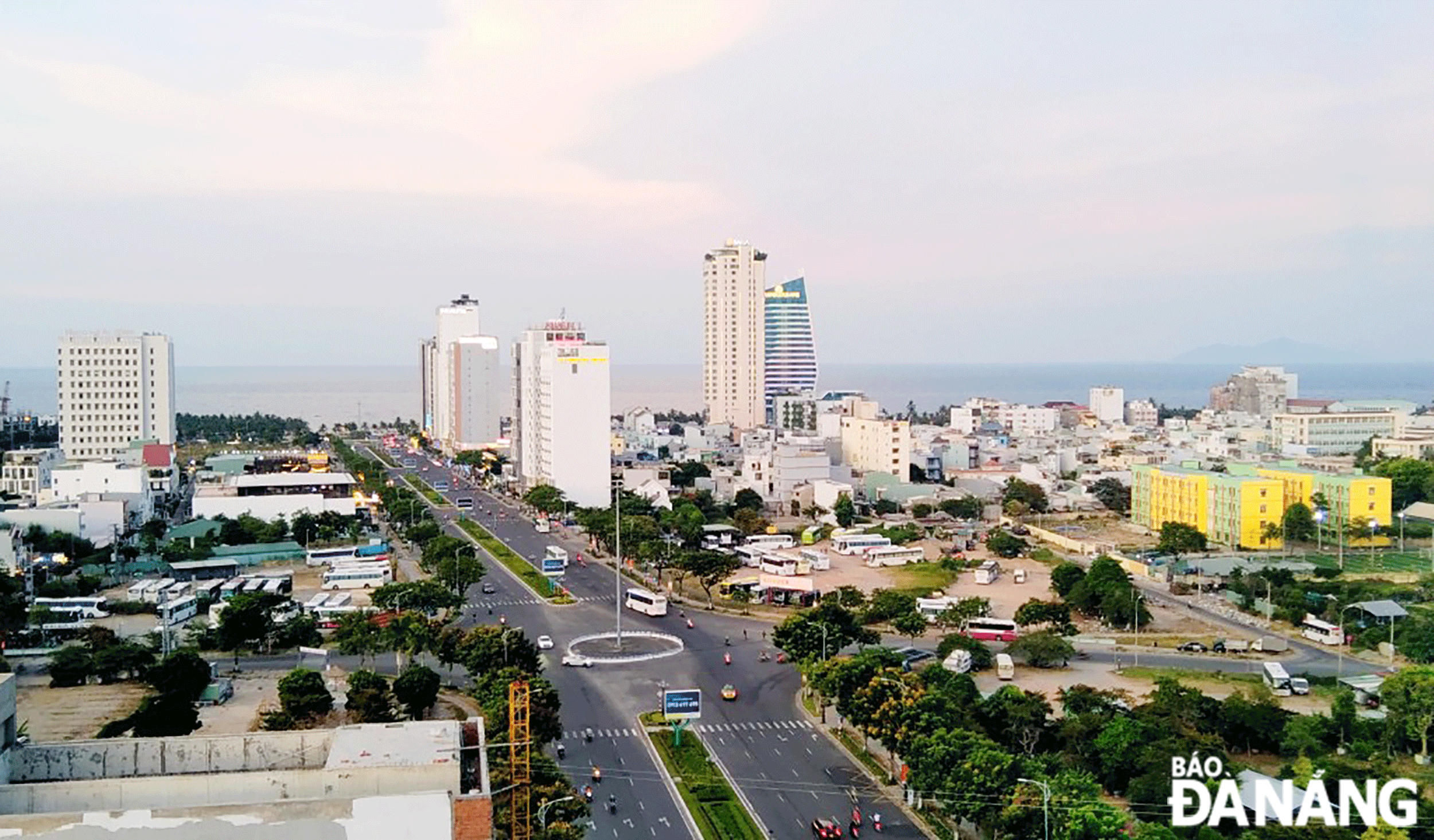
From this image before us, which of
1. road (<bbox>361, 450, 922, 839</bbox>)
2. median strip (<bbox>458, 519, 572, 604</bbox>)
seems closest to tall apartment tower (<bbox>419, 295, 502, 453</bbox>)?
median strip (<bbox>458, 519, 572, 604</bbox>)

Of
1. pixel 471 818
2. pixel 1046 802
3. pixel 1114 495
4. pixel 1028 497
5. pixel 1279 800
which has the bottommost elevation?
pixel 1279 800

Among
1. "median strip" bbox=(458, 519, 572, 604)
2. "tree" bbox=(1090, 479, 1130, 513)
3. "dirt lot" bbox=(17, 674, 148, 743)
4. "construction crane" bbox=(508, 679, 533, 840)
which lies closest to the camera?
"construction crane" bbox=(508, 679, 533, 840)

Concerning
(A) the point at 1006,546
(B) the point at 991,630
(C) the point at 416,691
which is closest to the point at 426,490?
(A) the point at 1006,546

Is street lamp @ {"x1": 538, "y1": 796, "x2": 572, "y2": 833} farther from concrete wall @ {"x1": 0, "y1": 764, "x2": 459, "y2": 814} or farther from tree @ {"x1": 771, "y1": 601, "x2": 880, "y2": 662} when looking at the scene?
tree @ {"x1": 771, "y1": 601, "x2": 880, "y2": 662}

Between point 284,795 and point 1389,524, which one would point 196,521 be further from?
point 1389,524

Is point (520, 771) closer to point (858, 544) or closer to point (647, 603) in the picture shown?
point (647, 603)

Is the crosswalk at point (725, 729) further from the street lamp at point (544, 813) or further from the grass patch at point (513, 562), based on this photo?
the grass patch at point (513, 562)

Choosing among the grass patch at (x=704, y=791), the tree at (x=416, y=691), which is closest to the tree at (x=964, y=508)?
the grass patch at (x=704, y=791)
